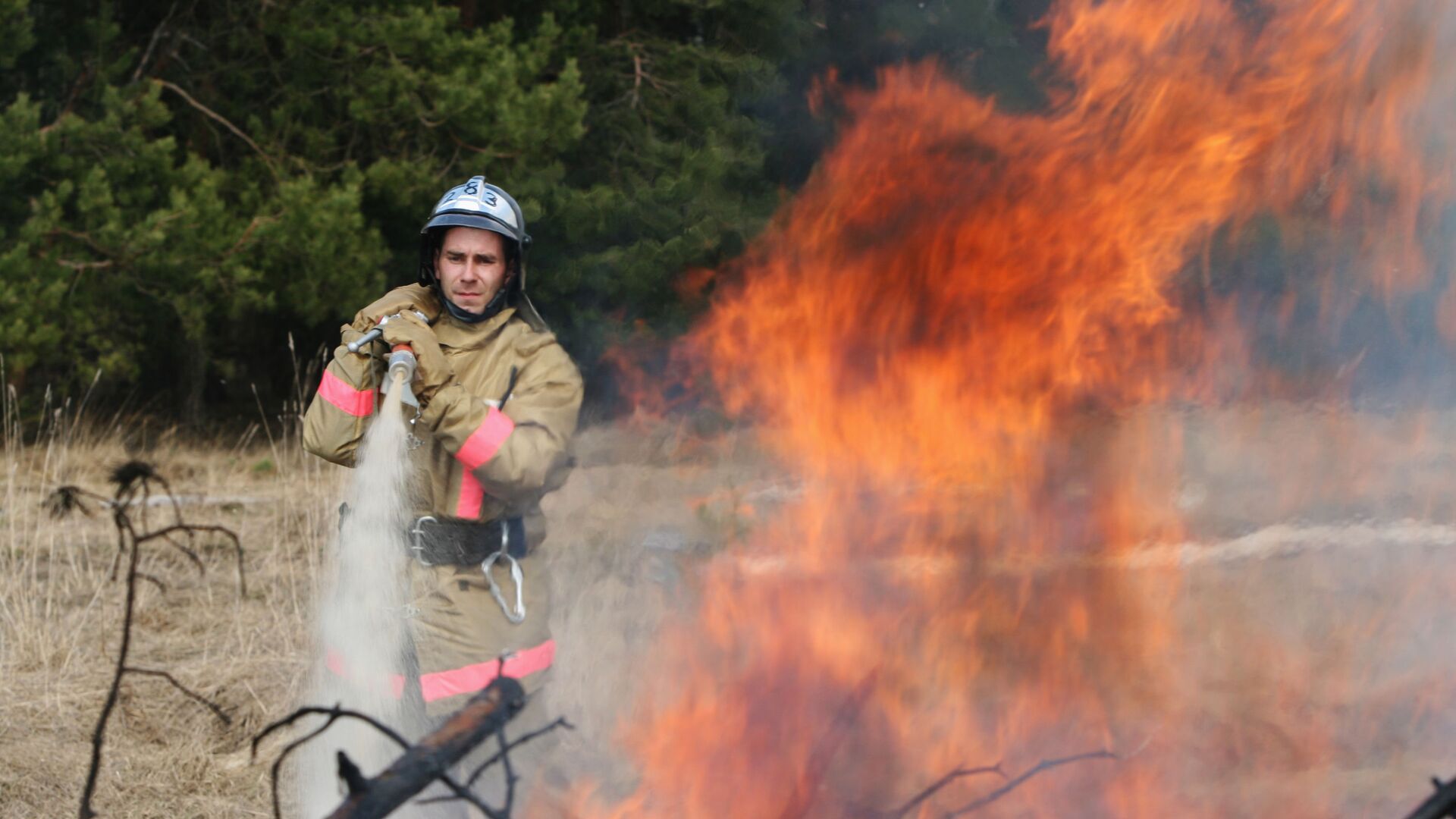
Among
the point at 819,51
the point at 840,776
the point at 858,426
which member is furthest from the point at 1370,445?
the point at 819,51

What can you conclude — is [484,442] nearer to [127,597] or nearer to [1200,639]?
[127,597]

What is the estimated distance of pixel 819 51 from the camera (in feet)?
24.2

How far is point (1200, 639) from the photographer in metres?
4.54

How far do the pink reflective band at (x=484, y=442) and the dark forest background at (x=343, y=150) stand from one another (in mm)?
5202

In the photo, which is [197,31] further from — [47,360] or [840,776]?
[840,776]

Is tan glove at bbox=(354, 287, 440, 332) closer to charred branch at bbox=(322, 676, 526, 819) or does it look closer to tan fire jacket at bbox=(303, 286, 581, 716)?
tan fire jacket at bbox=(303, 286, 581, 716)

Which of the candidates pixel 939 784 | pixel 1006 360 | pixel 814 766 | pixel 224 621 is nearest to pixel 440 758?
pixel 939 784

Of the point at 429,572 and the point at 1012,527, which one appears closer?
the point at 429,572

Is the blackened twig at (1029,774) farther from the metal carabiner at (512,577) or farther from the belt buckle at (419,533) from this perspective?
the belt buckle at (419,533)

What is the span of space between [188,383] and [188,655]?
390 inches

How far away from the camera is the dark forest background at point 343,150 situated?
385 inches

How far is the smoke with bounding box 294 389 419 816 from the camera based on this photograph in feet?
9.84

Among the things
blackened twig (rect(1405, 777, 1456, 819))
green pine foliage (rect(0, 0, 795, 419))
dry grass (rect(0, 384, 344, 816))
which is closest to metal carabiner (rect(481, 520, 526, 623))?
dry grass (rect(0, 384, 344, 816))

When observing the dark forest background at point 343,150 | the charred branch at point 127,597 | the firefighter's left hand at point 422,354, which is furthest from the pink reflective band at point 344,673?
the dark forest background at point 343,150
